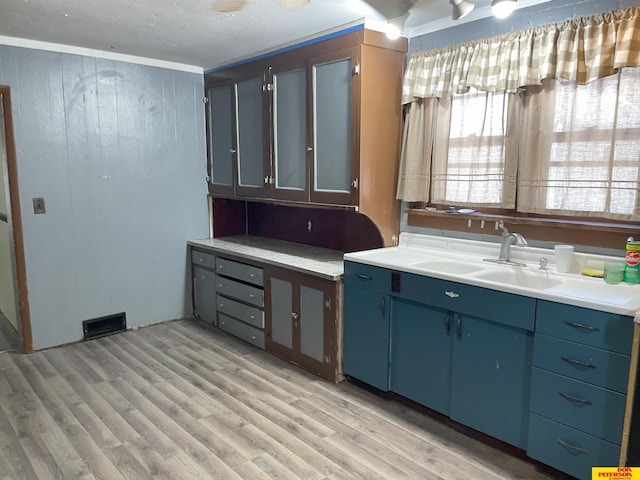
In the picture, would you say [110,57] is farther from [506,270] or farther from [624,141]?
[624,141]

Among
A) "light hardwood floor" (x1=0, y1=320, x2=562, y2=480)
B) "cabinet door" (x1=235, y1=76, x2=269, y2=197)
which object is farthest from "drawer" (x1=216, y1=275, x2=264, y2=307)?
"cabinet door" (x1=235, y1=76, x2=269, y2=197)

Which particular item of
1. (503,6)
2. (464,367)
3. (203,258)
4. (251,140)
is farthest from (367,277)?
(203,258)

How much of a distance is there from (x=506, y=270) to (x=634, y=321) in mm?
825

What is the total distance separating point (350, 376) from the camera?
3029 millimetres

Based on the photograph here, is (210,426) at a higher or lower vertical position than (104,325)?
lower

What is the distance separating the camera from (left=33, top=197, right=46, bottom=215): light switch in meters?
3.46

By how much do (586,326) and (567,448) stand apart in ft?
1.80

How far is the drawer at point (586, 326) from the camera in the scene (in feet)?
5.91

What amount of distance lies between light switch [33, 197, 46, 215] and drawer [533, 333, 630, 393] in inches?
135

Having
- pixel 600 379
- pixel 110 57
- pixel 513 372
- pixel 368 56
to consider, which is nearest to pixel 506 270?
pixel 513 372

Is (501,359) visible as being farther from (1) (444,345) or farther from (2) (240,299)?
(2) (240,299)

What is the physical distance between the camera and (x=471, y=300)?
2.29 m

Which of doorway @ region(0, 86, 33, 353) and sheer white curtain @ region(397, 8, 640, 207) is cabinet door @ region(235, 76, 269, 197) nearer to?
sheer white curtain @ region(397, 8, 640, 207)

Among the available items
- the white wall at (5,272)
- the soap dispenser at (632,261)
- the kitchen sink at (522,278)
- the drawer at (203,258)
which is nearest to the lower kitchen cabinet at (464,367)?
the kitchen sink at (522,278)
